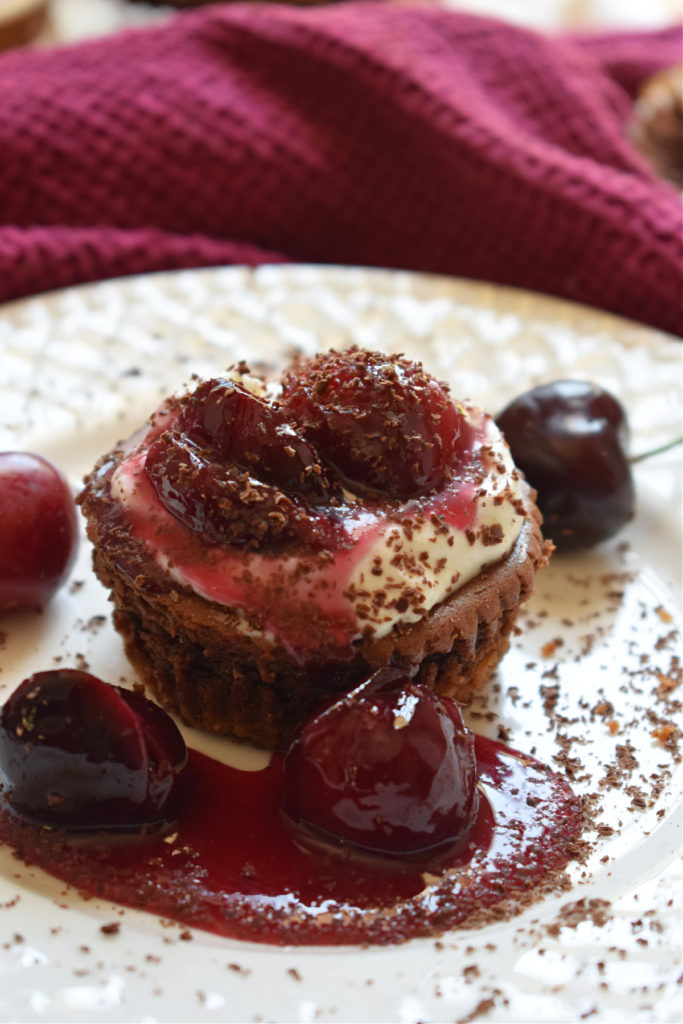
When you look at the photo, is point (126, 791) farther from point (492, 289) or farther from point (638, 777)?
point (492, 289)

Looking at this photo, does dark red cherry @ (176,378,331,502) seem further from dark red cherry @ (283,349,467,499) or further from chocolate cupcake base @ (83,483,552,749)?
chocolate cupcake base @ (83,483,552,749)

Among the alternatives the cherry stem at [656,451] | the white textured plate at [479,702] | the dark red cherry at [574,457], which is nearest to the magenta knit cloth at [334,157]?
the white textured plate at [479,702]

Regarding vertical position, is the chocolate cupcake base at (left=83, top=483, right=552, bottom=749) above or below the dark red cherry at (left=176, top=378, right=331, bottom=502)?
below

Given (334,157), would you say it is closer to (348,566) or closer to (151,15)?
(151,15)

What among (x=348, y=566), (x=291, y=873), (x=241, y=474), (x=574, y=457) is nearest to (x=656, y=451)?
(x=574, y=457)

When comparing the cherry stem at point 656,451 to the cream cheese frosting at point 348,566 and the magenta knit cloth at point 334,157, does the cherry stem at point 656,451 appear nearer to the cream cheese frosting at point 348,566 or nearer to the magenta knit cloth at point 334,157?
the magenta knit cloth at point 334,157

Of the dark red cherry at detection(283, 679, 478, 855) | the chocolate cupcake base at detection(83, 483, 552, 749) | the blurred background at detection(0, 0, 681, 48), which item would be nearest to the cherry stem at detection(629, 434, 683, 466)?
the chocolate cupcake base at detection(83, 483, 552, 749)
